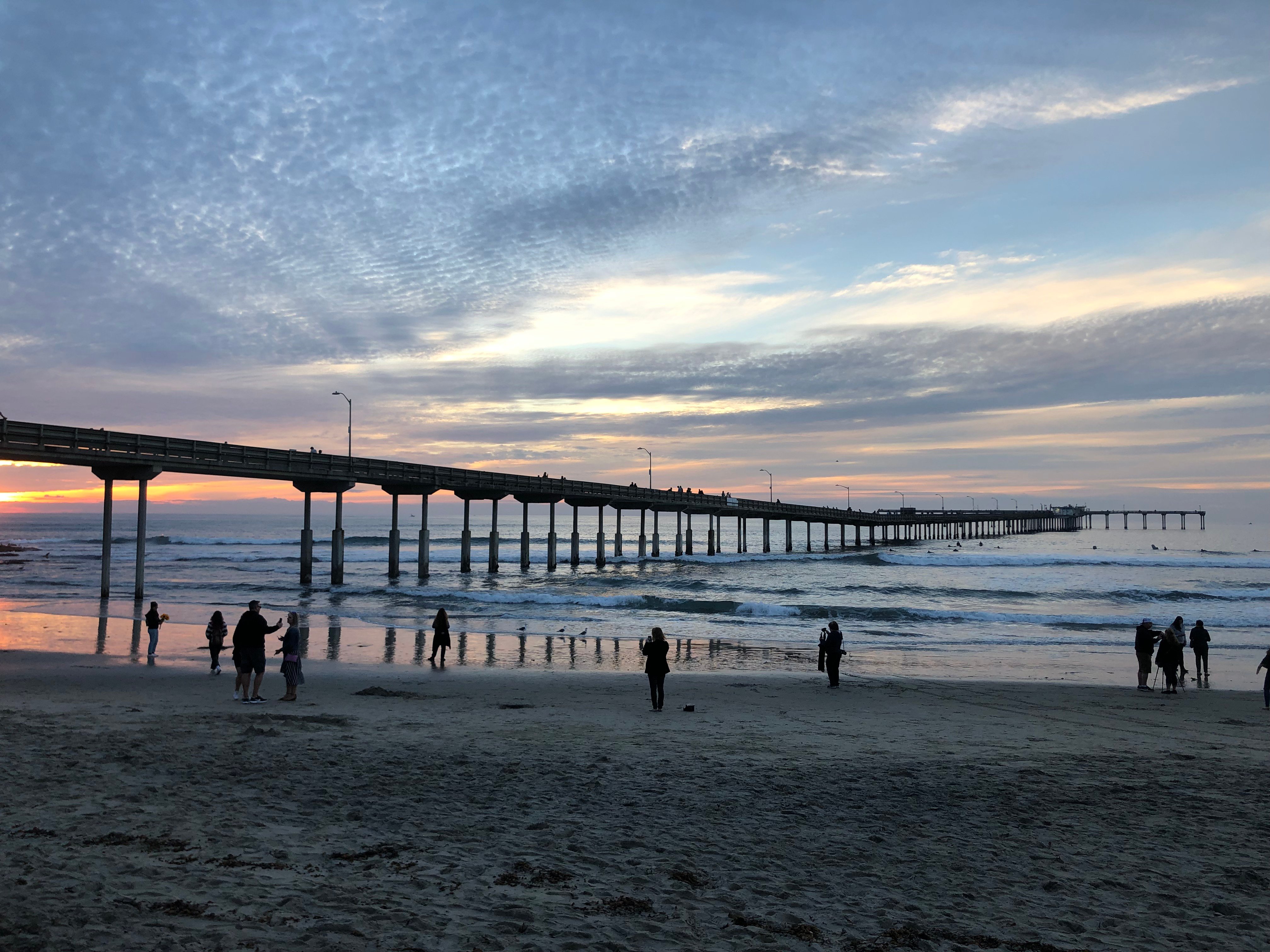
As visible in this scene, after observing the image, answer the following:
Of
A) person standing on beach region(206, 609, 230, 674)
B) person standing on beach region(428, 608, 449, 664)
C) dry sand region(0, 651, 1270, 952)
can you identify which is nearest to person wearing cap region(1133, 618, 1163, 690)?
dry sand region(0, 651, 1270, 952)

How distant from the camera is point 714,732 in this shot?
488 inches

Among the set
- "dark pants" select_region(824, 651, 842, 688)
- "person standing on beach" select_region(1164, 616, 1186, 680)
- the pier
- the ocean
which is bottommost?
the ocean

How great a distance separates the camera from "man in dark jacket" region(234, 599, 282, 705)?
1388 cm

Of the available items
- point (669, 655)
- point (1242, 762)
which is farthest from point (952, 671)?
point (1242, 762)

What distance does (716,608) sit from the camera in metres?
37.8

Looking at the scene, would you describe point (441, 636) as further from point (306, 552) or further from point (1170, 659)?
point (306, 552)

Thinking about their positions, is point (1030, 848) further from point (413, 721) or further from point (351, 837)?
point (413, 721)

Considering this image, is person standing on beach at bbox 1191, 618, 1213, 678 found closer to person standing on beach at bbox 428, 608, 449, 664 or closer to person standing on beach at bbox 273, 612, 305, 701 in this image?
person standing on beach at bbox 428, 608, 449, 664

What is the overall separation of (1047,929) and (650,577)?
55623 millimetres

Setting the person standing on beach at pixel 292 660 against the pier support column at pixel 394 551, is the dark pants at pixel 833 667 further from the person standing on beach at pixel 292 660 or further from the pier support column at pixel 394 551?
the pier support column at pixel 394 551

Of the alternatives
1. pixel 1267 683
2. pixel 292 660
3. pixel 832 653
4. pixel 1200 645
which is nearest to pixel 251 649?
pixel 292 660

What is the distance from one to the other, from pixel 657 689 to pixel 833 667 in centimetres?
520

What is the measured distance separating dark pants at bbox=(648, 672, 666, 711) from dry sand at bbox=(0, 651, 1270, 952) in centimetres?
56

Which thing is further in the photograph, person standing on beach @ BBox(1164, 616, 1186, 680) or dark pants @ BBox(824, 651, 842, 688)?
dark pants @ BBox(824, 651, 842, 688)
